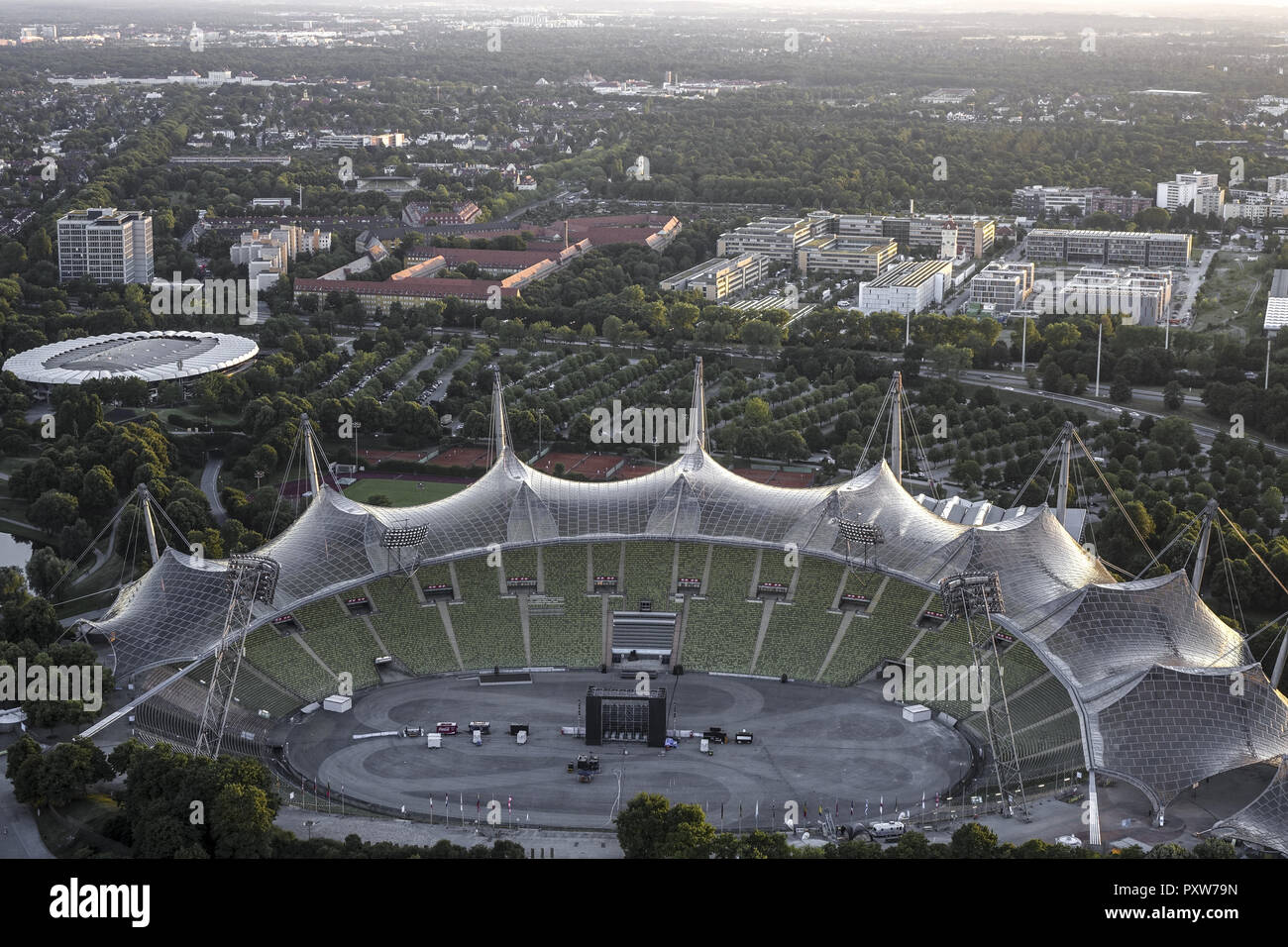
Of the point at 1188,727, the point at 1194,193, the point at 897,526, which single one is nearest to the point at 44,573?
the point at 897,526

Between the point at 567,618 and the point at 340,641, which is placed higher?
the point at 567,618

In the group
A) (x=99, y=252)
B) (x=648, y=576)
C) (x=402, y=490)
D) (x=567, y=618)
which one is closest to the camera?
(x=567, y=618)

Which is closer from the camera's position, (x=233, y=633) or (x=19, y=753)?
(x=19, y=753)

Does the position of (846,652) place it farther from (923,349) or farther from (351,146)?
(351,146)

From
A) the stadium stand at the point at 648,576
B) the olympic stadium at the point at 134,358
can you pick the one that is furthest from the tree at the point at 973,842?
the olympic stadium at the point at 134,358

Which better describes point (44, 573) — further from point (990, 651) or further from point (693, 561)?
point (990, 651)

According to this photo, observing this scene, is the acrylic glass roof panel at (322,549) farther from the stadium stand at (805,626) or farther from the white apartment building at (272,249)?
the white apartment building at (272,249)

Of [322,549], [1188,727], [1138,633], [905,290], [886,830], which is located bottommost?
[886,830]
